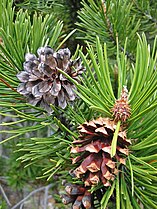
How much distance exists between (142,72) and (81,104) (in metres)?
0.17

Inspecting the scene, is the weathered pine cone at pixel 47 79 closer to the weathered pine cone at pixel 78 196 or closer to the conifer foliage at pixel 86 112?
the conifer foliage at pixel 86 112

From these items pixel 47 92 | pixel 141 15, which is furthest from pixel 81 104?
pixel 141 15

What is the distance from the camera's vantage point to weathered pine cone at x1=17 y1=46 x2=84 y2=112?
0.49 metres

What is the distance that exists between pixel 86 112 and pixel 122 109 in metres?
0.14

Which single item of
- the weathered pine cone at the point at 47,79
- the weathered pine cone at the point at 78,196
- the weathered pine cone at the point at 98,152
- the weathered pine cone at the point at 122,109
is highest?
the weathered pine cone at the point at 47,79

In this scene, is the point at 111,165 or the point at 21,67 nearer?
the point at 111,165

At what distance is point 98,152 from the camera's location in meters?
0.40

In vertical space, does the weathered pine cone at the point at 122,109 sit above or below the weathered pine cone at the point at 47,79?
below

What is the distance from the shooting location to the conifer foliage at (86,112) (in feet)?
1.32

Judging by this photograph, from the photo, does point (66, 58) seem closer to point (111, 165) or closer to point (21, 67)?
point (21, 67)

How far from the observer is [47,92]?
0.49 metres

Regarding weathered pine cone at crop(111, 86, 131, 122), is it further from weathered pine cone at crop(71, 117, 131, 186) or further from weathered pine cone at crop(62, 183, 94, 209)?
weathered pine cone at crop(62, 183, 94, 209)

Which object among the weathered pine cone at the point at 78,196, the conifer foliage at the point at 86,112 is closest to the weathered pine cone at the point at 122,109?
the conifer foliage at the point at 86,112

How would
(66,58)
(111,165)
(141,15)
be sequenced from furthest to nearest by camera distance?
(141,15)
(66,58)
(111,165)
